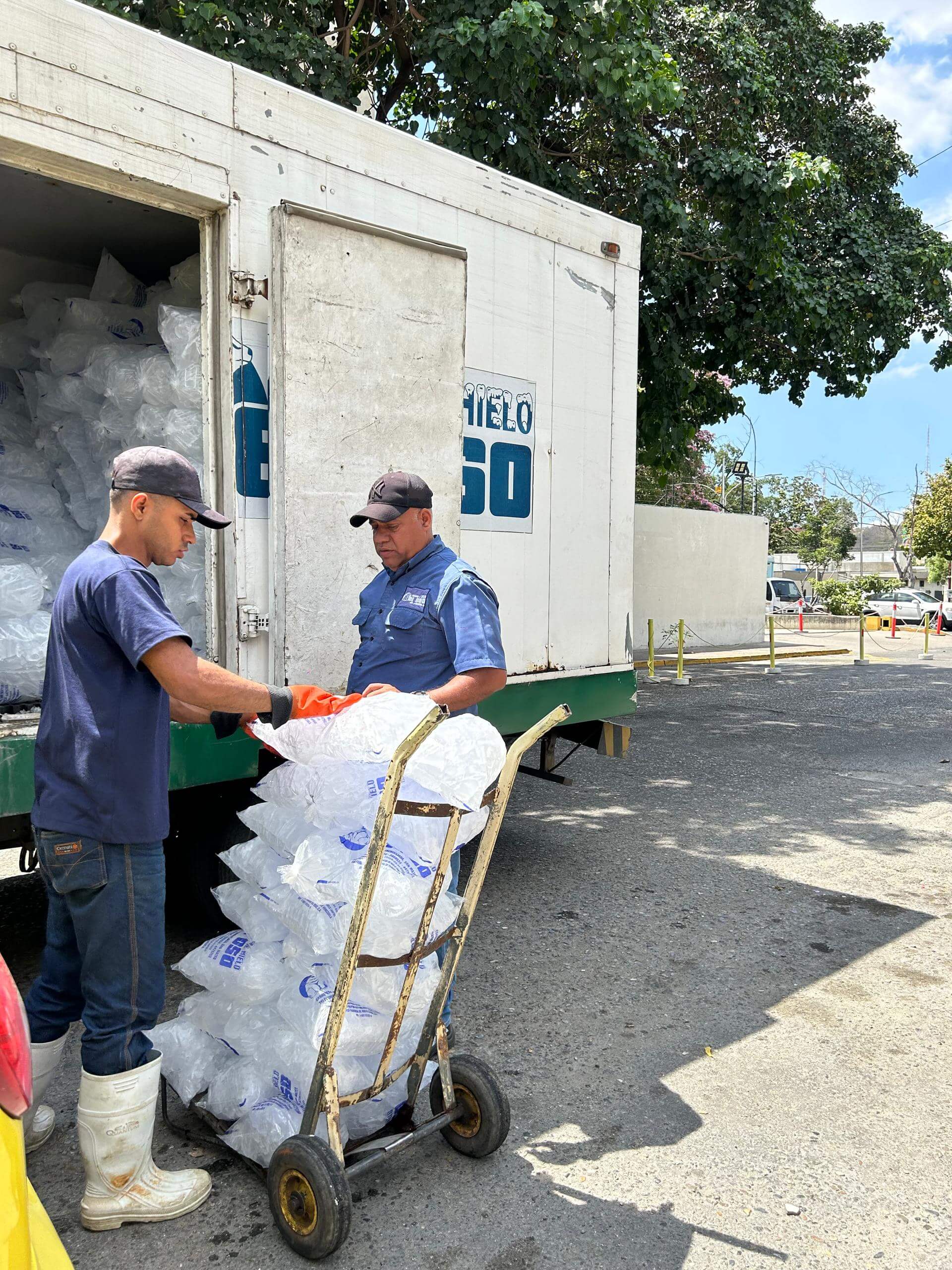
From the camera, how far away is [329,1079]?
8.20 ft

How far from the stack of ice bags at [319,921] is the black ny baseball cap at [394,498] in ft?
2.71

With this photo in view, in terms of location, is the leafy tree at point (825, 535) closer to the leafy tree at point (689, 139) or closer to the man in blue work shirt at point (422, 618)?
the leafy tree at point (689, 139)

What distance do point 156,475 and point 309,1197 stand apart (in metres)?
1.74

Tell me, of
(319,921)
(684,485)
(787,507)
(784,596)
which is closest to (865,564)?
(787,507)

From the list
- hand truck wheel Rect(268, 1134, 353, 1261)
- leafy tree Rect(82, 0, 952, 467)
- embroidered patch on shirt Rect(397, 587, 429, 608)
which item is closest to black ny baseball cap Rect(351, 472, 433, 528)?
embroidered patch on shirt Rect(397, 587, 429, 608)

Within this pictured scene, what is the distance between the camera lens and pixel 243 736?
3.83m

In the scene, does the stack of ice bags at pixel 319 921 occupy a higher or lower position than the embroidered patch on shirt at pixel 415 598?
lower

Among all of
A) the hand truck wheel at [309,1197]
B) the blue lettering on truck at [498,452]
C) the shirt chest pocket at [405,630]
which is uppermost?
the blue lettering on truck at [498,452]

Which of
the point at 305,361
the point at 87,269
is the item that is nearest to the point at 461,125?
the point at 87,269

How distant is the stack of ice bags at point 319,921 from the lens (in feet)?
8.39

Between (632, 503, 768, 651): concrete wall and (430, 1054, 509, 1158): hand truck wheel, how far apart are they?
1662 cm

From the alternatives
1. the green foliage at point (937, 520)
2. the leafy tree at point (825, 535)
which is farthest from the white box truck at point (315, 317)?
the leafy tree at point (825, 535)

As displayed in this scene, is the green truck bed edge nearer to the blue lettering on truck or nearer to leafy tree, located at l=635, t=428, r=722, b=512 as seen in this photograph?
the blue lettering on truck

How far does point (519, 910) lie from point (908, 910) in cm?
191
